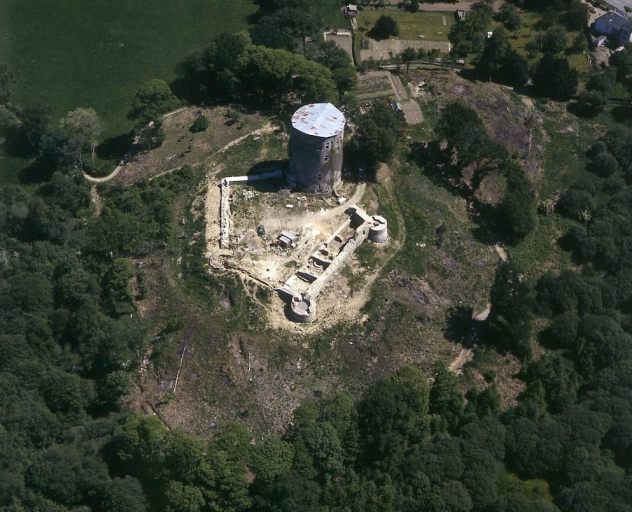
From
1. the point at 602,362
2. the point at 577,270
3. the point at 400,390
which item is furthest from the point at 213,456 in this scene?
the point at 577,270

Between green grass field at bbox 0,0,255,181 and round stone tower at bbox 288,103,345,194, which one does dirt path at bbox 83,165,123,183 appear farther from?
round stone tower at bbox 288,103,345,194

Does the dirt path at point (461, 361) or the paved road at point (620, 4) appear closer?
the dirt path at point (461, 361)

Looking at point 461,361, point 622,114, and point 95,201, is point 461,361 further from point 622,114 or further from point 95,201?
point 622,114

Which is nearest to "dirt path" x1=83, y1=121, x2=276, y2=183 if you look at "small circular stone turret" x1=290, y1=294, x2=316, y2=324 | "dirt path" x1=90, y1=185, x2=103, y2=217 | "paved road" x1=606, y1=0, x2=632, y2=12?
"dirt path" x1=90, y1=185, x2=103, y2=217

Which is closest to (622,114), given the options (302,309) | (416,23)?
(416,23)

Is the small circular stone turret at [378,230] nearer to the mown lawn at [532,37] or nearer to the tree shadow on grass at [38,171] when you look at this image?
the tree shadow on grass at [38,171]

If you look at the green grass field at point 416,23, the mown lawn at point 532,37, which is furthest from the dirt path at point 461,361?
the green grass field at point 416,23
